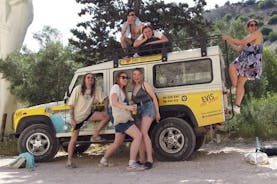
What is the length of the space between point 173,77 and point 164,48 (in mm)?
602

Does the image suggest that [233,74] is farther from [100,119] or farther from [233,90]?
[100,119]

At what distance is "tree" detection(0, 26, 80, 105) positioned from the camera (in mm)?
13086

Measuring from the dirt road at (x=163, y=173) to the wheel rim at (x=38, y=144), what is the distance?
34cm

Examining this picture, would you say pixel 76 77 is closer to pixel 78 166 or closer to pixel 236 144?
pixel 78 166

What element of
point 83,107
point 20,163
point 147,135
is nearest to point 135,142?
point 147,135

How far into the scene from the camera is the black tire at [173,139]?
7996mm

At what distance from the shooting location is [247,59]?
348 inches

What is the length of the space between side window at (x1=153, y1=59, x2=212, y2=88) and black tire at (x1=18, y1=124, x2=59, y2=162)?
2.46 meters

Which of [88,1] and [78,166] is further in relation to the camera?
[88,1]

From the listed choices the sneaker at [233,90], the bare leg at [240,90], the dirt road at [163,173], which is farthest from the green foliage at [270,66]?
the dirt road at [163,173]

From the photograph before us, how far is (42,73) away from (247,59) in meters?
6.74

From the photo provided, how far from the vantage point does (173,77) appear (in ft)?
27.5

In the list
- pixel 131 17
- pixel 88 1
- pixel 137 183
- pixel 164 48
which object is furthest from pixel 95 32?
pixel 137 183

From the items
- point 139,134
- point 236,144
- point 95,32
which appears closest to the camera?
point 139,134
